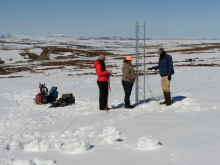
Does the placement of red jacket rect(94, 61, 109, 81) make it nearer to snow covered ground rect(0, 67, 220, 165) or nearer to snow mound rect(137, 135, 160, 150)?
snow covered ground rect(0, 67, 220, 165)

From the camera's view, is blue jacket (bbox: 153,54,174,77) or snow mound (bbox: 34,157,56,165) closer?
snow mound (bbox: 34,157,56,165)

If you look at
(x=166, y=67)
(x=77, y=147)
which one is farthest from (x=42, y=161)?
(x=166, y=67)

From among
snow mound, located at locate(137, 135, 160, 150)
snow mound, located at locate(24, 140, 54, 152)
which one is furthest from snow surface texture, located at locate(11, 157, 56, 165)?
snow mound, located at locate(137, 135, 160, 150)

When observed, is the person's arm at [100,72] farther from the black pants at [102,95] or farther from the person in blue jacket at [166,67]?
the person in blue jacket at [166,67]

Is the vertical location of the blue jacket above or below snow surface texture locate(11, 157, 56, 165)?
above

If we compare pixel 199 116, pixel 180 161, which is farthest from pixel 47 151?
pixel 199 116

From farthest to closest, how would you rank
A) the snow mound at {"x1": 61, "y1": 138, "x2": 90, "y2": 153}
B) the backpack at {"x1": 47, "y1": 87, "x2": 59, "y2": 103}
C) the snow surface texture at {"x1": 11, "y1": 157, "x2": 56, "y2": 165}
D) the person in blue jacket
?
the backpack at {"x1": 47, "y1": 87, "x2": 59, "y2": 103}
the person in blue jacket
the snow mound at {"x1": 61, "y1": 138, "x2": 90, "y2": 153}
the snow surface texture at {"x1": 11, "y1": 157, "x2": 56, "y2": 165}

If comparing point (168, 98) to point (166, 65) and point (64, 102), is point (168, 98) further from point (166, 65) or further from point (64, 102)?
point (64, 102)

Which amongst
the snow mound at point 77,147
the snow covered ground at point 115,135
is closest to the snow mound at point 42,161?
the snow covered ground at point 115,135

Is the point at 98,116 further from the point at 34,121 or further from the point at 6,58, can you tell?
the point at 6,58

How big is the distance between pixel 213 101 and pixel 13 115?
252 inches

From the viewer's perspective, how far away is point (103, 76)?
862cm

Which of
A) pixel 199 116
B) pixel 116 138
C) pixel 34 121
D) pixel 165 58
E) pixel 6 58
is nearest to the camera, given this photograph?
pixel 116 138

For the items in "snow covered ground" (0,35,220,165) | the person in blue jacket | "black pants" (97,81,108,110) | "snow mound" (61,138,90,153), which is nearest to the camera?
"snow covered ground" (0,35,220,165)
